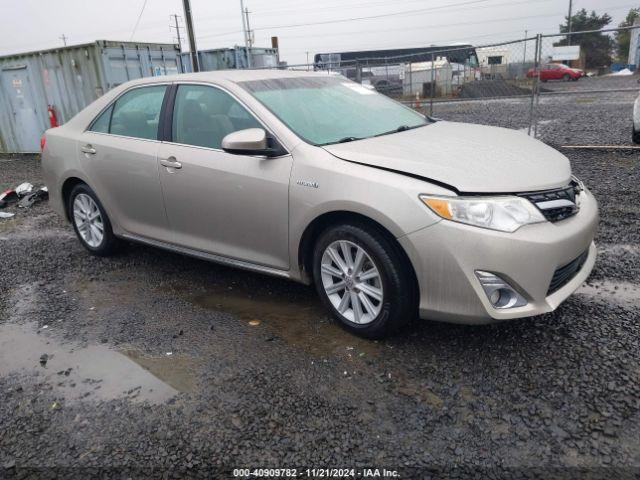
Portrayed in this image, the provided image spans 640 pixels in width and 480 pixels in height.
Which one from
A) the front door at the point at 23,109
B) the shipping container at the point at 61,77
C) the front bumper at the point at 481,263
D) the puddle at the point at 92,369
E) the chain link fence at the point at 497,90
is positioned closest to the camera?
the front bumper at the point at 481,263

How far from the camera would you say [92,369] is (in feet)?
10.9

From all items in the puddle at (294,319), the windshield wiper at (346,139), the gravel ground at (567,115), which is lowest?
the gravel ground at (567,115)

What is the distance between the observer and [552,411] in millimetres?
2602

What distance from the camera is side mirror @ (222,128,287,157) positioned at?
137 inches

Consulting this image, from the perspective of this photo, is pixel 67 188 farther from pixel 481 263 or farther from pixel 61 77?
pixel 61 77

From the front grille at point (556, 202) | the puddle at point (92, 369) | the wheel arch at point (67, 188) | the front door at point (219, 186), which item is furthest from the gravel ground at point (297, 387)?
the wheel arch at point (67, 188)

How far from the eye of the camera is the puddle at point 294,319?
10.9ft

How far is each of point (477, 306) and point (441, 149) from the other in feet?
3.50

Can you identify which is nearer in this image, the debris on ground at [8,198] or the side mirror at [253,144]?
the side mirror at [253,144]

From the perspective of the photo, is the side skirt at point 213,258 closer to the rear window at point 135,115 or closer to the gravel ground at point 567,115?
the rear window at point 135,115

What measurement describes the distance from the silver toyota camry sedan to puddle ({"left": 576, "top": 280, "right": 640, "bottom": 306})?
47 centimetres

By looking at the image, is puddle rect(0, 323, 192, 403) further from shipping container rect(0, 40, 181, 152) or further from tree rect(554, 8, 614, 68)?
tree rect(554, 8, 614, 68)

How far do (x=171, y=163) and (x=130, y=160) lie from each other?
21.8 inches

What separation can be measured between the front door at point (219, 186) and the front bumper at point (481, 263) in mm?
993
